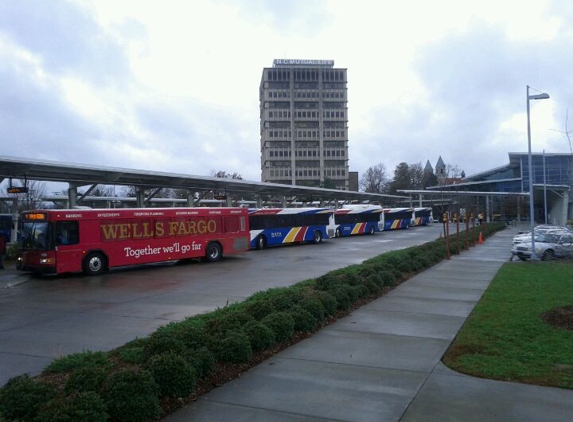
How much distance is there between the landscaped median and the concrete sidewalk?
0.89 ft

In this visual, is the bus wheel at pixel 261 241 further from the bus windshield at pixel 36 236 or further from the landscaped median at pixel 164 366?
the landscaped median at pixel 164 366

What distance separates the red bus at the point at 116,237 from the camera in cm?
2100

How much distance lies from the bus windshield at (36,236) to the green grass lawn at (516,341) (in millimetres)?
15937

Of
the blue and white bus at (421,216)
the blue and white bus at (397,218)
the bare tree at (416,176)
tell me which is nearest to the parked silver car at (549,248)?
the blue and white bus at (397,218)

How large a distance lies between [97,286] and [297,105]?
14855cm

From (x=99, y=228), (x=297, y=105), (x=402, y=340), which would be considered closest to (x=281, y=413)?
(x=402, y=340)

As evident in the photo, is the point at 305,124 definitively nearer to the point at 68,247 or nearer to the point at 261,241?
the point at 261,241

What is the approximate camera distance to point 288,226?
40.4m

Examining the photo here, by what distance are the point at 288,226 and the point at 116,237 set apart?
1885cm

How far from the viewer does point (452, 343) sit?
8.73m

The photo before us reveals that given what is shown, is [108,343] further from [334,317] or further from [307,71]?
[307,71]

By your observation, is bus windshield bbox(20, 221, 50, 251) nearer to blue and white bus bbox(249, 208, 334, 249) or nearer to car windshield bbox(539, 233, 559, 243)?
blue and white bus bbox(249, 208, 334, 249)

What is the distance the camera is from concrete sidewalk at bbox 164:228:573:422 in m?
5.61

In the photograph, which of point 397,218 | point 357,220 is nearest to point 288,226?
point 357,220
